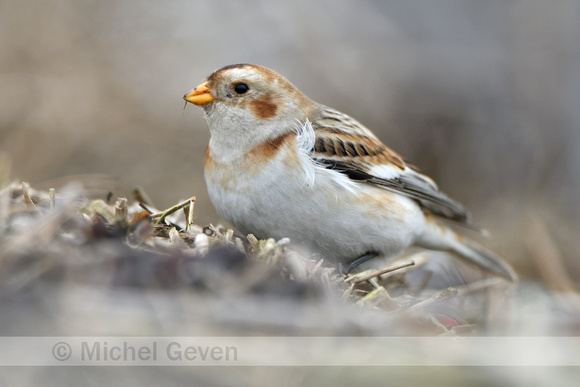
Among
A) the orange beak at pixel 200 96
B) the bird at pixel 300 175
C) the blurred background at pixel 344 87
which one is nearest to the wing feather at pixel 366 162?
the bird at pixel 300 175

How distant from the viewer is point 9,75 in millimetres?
5801

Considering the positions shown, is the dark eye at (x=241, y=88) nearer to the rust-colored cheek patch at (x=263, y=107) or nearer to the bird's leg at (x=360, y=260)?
the rust-colored cheek patch at (x=263, y=107)

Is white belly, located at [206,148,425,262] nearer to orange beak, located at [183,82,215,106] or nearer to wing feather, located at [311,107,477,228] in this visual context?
wing feather, located at [311,107,477,228]

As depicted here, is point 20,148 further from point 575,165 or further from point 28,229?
point 575,165

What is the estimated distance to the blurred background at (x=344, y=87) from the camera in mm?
5902

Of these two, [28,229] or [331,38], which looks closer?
[28,229]

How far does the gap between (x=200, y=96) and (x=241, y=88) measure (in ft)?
0.72

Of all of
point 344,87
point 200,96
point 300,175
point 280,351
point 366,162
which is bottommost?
point 280,351

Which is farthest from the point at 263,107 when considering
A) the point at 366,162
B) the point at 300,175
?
the point at 366,162

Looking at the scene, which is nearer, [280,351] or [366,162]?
[280,351]

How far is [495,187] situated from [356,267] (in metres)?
4.77

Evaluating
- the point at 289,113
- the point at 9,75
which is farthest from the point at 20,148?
the point at 289,113

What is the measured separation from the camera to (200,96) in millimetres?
3023

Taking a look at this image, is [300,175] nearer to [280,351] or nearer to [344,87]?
[280,351]
